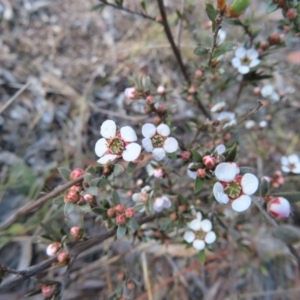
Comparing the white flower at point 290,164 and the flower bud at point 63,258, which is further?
the white flower at point 290,164

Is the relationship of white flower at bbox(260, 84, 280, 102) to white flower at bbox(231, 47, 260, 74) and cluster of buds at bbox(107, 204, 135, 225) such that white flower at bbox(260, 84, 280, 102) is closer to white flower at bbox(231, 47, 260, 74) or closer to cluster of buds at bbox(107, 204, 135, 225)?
white flower at bbox(231, 47, 260, 74)

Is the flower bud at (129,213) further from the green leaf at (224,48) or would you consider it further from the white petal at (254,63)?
the white petal at (254,63)

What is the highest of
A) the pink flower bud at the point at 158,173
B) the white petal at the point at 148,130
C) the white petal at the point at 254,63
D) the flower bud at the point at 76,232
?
the white petal at the point at 254,63

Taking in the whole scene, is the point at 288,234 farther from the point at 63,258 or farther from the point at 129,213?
the point at 63,258

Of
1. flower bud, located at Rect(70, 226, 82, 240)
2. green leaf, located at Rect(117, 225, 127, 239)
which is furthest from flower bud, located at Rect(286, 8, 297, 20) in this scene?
flower bud, located at Rect(70, 226, 82, 240)

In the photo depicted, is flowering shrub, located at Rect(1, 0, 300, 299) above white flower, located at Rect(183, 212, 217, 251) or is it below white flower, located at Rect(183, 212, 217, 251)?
above

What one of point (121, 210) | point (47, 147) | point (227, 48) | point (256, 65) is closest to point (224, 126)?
point (256, 65)

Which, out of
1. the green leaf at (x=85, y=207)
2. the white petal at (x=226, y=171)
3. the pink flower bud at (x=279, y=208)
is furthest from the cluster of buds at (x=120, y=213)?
the pink flower bud at (x=279, y=208)
